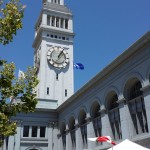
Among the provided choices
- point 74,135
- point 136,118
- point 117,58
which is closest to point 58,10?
point 74,135

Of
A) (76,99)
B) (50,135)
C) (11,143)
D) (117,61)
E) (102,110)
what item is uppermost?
(117,61)

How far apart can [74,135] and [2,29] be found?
27109 mm

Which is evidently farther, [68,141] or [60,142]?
[60,142]

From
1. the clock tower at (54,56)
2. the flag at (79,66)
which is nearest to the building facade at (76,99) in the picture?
the clock tower at (54,56)

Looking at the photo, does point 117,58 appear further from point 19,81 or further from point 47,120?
point 47,120

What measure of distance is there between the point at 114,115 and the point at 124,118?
2.73m

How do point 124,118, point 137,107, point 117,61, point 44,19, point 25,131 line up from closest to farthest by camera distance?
1. point 137,107
2. point 124,118
3. point 117,61
4. point 25,131
5. point 44,19

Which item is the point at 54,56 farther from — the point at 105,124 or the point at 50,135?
the point at 105,124

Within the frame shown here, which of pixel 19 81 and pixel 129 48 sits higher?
pixel 129 48

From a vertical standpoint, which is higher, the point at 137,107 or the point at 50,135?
the point at 50,135

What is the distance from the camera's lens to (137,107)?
26109 millimetres

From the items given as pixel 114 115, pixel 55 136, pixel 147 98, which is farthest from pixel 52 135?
pixel 147 98

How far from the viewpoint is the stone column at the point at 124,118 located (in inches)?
1038

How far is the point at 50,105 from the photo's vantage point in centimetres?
4825
